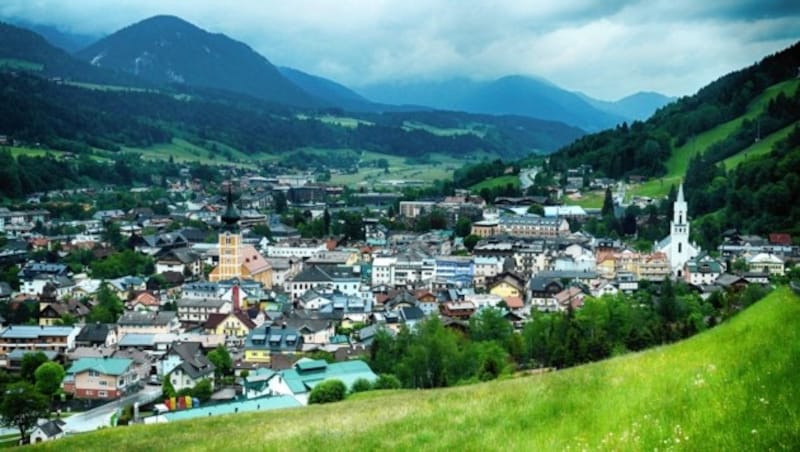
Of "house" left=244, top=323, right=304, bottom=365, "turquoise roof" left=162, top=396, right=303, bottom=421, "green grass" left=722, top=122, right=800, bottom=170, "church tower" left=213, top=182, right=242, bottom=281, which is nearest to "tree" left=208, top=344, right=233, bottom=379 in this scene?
"house" left=244, top=323, right=304, bottom=365

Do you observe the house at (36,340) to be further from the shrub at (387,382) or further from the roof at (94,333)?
the shrub at (387,382)

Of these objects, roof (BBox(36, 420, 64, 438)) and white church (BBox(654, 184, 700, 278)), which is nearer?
roof (BBox(36, 420, 64, 438))

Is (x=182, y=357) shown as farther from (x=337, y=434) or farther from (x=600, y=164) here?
(x=600, y=164)

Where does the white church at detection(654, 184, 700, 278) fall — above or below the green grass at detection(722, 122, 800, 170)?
below

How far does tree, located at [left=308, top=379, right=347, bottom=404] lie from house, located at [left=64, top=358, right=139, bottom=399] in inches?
624

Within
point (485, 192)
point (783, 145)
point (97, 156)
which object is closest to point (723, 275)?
point (783, 145)

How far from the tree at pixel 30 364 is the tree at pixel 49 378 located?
1.69 m

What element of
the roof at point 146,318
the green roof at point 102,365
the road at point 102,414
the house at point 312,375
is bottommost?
the road at point 102,414

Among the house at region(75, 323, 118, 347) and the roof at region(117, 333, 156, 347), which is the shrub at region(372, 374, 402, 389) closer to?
the roof at region(117, 333, 156, 347)

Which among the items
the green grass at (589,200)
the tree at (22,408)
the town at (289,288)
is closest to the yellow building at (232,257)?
the town at (289,288)

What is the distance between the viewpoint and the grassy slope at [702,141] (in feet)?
374

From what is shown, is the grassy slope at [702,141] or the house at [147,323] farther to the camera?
the grassy slope at [702,141]

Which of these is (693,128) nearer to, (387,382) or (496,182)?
(496,182)

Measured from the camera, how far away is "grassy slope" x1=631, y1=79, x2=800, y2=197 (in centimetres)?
A: 11406
